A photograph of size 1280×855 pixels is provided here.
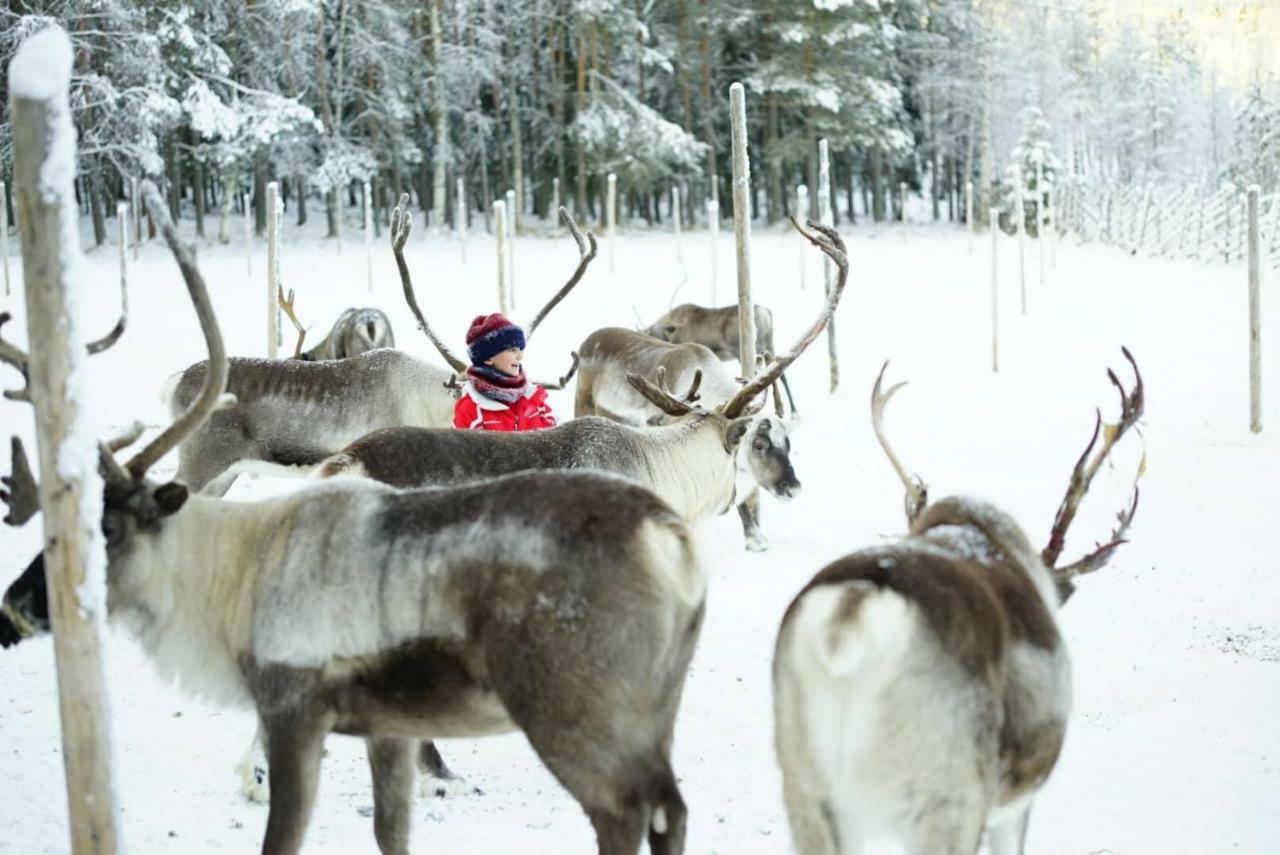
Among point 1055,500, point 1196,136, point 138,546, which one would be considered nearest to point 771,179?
point 1055,500

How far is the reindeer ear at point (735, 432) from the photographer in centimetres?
656

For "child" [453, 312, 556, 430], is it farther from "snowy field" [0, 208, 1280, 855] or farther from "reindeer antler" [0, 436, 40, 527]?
"reindeer antler" [0, 436, 40, 527]

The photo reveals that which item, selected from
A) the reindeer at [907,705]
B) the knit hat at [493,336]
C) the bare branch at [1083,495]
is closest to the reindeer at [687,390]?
the knit hat at [493,336]

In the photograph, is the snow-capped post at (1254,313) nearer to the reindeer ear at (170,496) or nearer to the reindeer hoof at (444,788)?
the reindeer hoof at (444,788)

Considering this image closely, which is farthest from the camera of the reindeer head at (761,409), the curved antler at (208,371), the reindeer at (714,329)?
the reindeer at (714,329)

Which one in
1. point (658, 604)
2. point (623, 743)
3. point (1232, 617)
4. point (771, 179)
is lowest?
point (1232, 617)

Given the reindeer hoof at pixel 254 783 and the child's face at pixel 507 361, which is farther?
the child's face at pixel 507 361

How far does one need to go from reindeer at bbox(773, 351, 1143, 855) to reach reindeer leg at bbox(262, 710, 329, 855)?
1.32 m

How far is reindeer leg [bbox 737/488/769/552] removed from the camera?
9.16 meters

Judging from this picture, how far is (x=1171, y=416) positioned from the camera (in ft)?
48.4

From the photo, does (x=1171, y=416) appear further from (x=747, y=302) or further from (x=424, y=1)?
(x=424, y=1)

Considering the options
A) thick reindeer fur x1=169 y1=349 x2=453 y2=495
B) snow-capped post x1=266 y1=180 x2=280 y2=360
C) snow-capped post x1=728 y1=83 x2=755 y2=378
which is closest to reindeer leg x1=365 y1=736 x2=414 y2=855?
thick reindeer fur x1=169 y1=349 x2=453 y2=495

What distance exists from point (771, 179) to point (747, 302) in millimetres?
28865

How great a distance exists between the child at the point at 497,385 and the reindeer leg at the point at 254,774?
7.74ft
